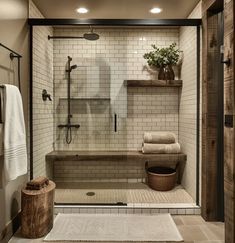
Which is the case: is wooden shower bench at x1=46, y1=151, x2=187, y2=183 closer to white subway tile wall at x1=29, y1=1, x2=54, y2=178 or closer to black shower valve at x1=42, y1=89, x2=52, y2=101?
white subway tile wall at x1=29, y1=1, x2=54, y2=178

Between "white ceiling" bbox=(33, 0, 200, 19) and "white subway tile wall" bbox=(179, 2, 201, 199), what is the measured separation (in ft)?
0.69

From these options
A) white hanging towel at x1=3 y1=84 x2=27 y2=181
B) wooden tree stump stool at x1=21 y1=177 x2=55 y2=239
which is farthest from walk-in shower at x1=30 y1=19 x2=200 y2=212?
white hanging towel at x1=3 y1=84 x2=27 y2=181

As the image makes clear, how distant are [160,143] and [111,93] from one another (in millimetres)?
1055

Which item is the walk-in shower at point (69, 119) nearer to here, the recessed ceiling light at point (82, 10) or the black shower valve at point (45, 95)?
the black shower valve at point (45, 95)

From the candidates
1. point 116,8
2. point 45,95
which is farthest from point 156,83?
point 45,95

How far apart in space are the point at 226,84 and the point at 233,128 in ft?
1.27

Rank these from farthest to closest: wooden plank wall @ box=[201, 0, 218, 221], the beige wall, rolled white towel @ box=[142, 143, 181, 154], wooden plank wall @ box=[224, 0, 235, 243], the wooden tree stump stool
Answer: rolled white towel @ box=[142, 143, 181, 154] → wooden plank wall @ box=[201, 0, 218, 221] → the wooden tree stump stool → the beige wall → wooden plank wall @ box=[224, 0, 235, 243]

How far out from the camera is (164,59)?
4055 millimetres

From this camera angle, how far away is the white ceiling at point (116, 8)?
10.4ft

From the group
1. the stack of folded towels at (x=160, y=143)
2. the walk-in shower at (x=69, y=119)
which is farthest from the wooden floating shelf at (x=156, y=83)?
the walk-in shower at (x=69, y=119)

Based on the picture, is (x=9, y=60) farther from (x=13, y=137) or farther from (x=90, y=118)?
(x=90, y=118)

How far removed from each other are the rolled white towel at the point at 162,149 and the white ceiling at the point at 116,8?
1.82m

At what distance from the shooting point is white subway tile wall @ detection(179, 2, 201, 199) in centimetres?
342

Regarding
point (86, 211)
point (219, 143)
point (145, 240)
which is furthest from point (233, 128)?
point (86, 211)
